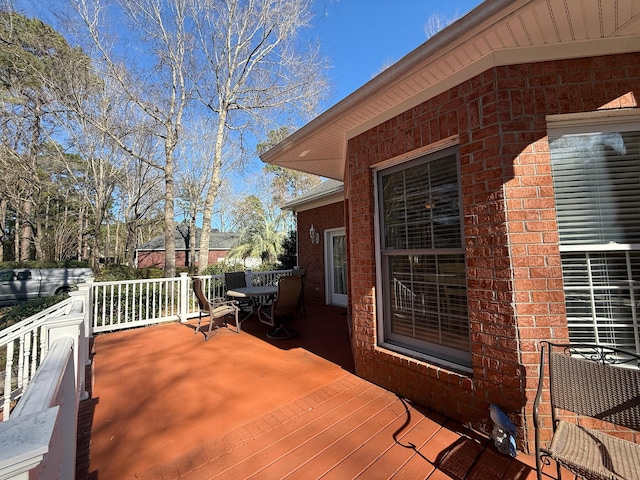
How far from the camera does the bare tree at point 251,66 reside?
30.7 ft

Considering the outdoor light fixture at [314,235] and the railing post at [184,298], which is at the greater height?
the outdoor light fixture at [314,235]

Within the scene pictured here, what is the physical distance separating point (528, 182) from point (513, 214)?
266mm

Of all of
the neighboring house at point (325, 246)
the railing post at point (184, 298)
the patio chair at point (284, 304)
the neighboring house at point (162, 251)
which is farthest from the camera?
the neighboring house at point (162, 251)

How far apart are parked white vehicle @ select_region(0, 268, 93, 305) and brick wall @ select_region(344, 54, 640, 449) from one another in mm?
11176

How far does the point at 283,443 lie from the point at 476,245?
7.25 ft

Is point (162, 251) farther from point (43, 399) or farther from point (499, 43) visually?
point (499, 43)

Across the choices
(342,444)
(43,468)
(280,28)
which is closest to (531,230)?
(342,444)

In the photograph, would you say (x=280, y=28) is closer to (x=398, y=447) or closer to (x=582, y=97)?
(x=582, y=97)

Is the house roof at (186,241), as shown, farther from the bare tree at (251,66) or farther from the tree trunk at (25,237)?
the bare tree at (251,66)

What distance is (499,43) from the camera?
2.08m

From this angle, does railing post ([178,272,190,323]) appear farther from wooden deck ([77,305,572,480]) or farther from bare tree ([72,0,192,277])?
bare tree ([72,0,192,277])

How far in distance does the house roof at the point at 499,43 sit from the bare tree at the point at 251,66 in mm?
8592

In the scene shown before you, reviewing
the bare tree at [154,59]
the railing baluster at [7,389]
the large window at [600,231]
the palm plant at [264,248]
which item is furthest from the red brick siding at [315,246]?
the railing baluster at [7,389]

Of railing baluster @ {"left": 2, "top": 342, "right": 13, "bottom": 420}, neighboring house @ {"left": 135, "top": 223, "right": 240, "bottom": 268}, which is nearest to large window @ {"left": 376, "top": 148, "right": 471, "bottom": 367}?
railing baluster @ {"left": 2, "top": 342, "right": 13, "bottom": 420}
